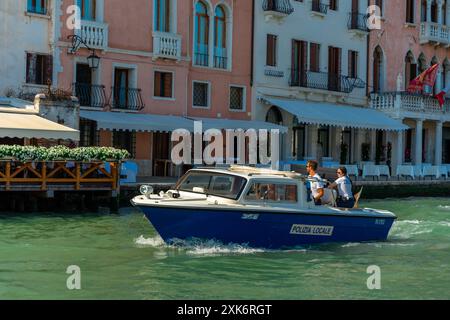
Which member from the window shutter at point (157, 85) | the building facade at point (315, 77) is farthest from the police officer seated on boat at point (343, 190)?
the building facade at point (315, 77)

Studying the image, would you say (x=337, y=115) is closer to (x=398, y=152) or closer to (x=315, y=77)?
(x=315, y=77)

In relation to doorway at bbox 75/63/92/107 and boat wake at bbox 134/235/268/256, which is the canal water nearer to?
boat wake at bbox 134/235/268/256

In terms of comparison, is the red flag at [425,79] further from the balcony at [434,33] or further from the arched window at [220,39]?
the arched window at [220,39]

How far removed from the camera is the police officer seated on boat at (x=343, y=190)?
667 inches

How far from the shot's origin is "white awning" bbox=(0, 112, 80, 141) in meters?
21.5

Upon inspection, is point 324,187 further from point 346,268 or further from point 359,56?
point 359,56

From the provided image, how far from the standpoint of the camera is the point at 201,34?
105 feet

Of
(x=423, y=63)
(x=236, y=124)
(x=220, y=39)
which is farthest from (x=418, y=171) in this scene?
(x=220, y=39)

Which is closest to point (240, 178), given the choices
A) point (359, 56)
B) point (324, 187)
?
point (324, 187)

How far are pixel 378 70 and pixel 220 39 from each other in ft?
34.5

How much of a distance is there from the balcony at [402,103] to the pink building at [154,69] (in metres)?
8.26
